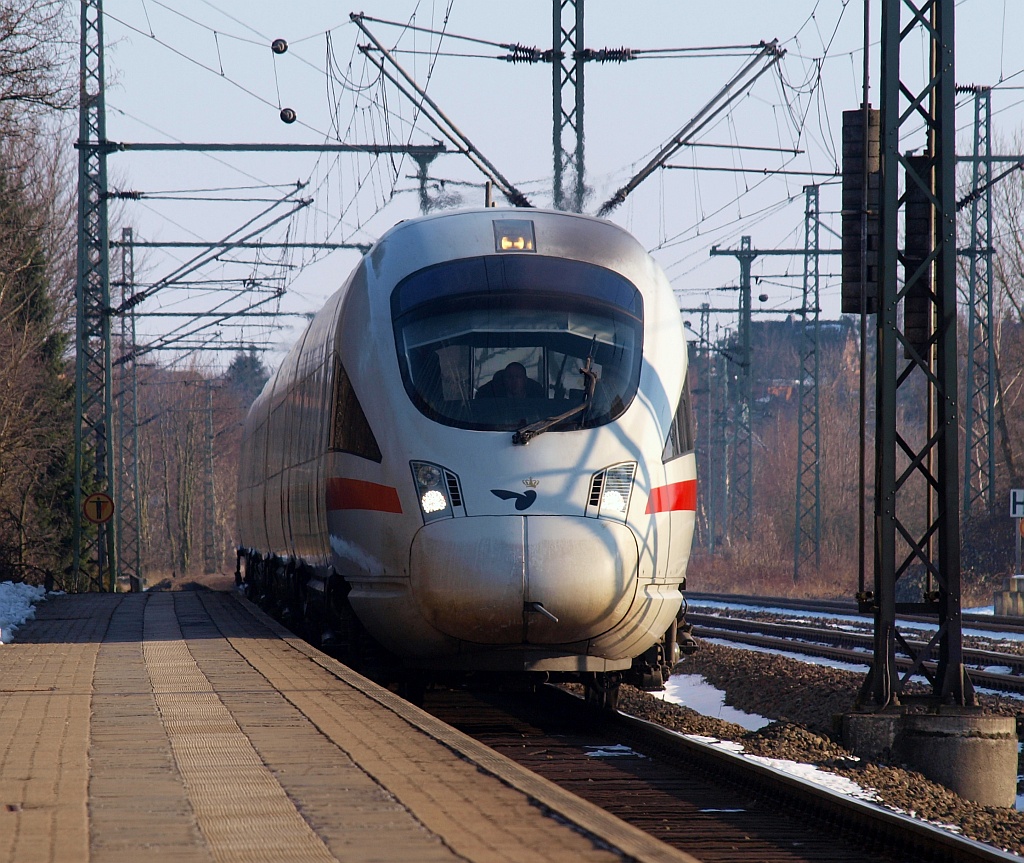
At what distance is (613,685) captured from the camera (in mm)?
10227

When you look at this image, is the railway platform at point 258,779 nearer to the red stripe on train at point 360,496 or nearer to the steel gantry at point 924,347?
the red stripe on train at point 360,496

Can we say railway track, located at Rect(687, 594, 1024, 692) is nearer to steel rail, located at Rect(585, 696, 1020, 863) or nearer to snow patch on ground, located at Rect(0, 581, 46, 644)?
steel rail, located at Rect(585, 696, 1020, 863)

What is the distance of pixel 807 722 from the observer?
1188cm

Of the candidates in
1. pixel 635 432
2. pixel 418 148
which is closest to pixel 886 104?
pixel 635 432

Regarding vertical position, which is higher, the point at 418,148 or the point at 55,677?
the point at 418,148

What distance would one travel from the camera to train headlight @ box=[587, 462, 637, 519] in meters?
8.85

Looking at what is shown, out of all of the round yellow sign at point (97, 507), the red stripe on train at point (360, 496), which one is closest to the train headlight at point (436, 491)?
the red stripe on train at point (360, 496)

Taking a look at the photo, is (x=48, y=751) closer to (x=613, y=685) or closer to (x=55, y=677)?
(x=55, y=677)

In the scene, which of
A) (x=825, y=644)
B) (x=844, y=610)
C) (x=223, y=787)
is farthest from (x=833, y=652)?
(x=223, y=787)

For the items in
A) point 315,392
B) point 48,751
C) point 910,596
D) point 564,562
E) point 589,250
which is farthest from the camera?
point 910,596

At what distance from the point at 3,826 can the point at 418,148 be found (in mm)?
17162

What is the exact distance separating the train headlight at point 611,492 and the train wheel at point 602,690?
1.50m

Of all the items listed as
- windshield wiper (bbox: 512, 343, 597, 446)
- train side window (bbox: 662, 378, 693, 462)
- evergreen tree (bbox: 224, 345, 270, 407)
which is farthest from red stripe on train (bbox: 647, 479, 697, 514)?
evergreen tree (bbox: 224, 345, 270, 407)

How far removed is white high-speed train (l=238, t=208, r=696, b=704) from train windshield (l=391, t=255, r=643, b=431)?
1 cm
